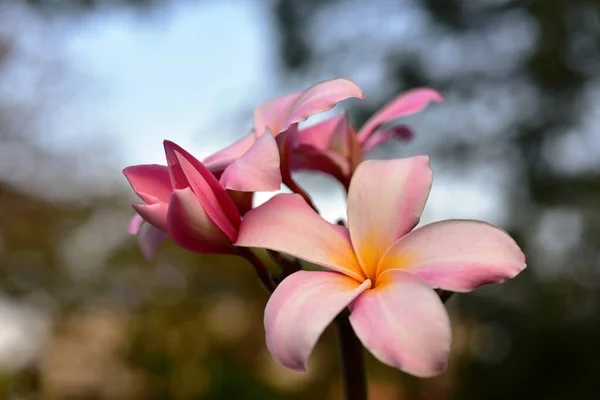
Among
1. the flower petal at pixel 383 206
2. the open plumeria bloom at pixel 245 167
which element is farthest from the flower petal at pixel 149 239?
the flower petal at pixel 383 206

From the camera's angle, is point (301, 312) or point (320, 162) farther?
point (320, 162)

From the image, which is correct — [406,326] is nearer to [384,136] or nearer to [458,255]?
[458,255]

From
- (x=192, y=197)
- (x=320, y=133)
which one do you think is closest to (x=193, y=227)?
(x=192, y=197)

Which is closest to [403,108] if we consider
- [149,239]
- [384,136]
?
[384,136]

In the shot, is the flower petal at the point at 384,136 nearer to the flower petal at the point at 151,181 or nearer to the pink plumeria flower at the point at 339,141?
the pink plumeria flower at the point at 339,141

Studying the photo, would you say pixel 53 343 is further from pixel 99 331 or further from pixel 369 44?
pixel 369 44

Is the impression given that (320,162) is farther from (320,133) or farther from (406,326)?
(406,326)

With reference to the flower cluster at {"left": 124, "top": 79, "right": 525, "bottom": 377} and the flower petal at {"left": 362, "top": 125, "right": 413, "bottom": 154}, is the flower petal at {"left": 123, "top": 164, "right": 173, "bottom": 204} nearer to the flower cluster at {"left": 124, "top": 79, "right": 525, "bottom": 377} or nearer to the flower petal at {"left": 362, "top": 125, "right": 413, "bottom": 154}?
the flower cluster at {"left": 124, "top": 79, "right": 525, "bottom": 377}

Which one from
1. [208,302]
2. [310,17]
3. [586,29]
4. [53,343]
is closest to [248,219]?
[53,343]
